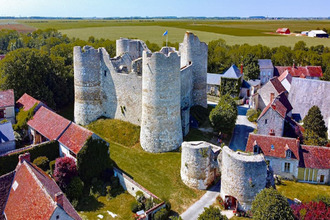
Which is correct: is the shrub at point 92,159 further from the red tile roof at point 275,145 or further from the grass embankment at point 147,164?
the red tile roof at point 275,145

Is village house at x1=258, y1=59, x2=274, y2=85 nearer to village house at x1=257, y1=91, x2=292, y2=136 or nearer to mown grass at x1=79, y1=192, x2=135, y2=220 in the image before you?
village house at x1=257, y1=91, x2=292, y2=136

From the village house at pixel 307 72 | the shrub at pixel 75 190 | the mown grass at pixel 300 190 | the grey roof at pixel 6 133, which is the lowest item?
the mown grass at pixel 300 190

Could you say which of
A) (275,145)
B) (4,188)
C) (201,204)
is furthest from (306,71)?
(4,188)

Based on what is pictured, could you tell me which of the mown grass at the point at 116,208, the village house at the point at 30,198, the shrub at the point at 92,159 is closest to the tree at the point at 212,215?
the mown grass at the point at 116,208

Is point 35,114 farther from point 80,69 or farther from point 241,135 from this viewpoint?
point 241,135

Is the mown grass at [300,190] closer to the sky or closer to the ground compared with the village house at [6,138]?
closer to the ground

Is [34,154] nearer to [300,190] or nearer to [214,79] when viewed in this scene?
[300,190]

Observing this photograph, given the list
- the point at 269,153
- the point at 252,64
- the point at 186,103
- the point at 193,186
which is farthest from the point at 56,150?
the point at 252,64
